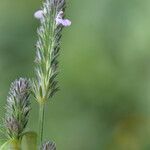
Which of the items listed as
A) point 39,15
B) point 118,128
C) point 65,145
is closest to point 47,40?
point 39,15

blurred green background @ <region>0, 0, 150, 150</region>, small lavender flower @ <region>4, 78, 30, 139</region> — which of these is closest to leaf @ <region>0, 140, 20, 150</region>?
small lavender flower @ <region>4, 78, 30, 139</region>

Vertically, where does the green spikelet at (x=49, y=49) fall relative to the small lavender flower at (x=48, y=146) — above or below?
above

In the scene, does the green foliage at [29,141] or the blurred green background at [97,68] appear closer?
the green foliage at [29,141]

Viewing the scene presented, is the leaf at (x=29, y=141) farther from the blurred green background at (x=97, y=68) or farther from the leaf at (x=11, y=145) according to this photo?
the blurred green background at (x=97, y=68)

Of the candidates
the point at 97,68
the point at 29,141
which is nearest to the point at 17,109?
the point at 29,141

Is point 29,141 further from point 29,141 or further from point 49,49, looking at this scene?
point 49,49

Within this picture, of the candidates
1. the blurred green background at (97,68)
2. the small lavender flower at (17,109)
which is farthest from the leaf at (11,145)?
the blurred green background at (97,68)

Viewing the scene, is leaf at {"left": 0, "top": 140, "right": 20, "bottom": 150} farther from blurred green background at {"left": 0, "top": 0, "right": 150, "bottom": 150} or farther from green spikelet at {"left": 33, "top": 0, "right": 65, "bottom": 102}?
blurred green background at {"left": 0, "top": 0, "right": 150, "bottom": 150}
